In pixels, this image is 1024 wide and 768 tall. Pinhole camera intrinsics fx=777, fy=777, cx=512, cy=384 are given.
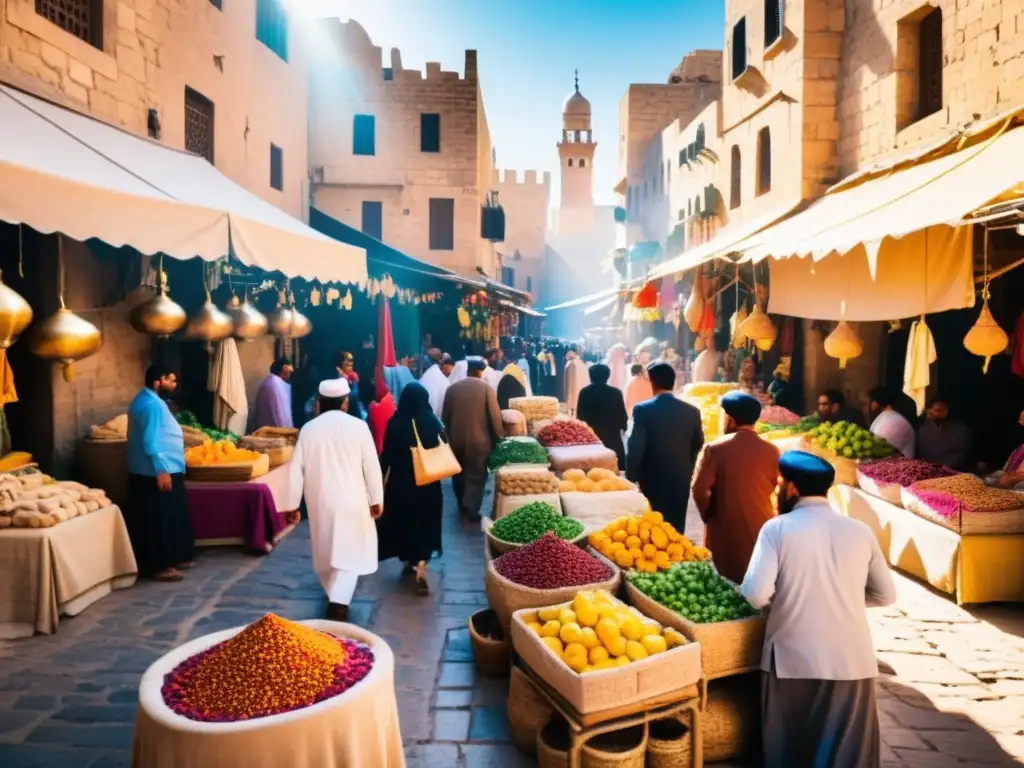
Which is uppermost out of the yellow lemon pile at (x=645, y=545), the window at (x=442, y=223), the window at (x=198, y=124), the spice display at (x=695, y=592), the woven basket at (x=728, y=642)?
the window at (x=442, y=223)

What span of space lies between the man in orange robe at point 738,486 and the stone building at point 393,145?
63.8 ft

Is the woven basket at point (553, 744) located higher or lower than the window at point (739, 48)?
lower

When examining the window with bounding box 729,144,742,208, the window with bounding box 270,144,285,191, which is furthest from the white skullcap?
the window with bounding box 729,144,742,208

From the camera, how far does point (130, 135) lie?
7457 millimetres

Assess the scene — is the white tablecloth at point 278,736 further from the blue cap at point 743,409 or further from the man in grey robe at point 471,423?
the man in grey robe at point 471,423

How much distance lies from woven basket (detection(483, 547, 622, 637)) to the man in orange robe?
0.75 metres

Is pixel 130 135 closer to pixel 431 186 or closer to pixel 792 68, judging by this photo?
pixel 792 68

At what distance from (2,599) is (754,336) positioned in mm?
7452

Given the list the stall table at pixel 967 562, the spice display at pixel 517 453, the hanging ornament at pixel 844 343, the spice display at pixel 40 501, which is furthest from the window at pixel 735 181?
the spice display at pixel 40 501

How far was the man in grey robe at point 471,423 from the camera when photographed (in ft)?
26.9

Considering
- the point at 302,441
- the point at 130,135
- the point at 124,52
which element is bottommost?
the point at 302,441

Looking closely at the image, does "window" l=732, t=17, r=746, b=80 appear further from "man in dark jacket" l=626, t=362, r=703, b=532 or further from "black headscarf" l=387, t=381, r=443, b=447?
"black headscarf" l=387, t=381, r=443, b=447

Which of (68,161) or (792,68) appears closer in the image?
(68,161)

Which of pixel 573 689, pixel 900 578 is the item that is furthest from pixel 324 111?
pixel 573 689
